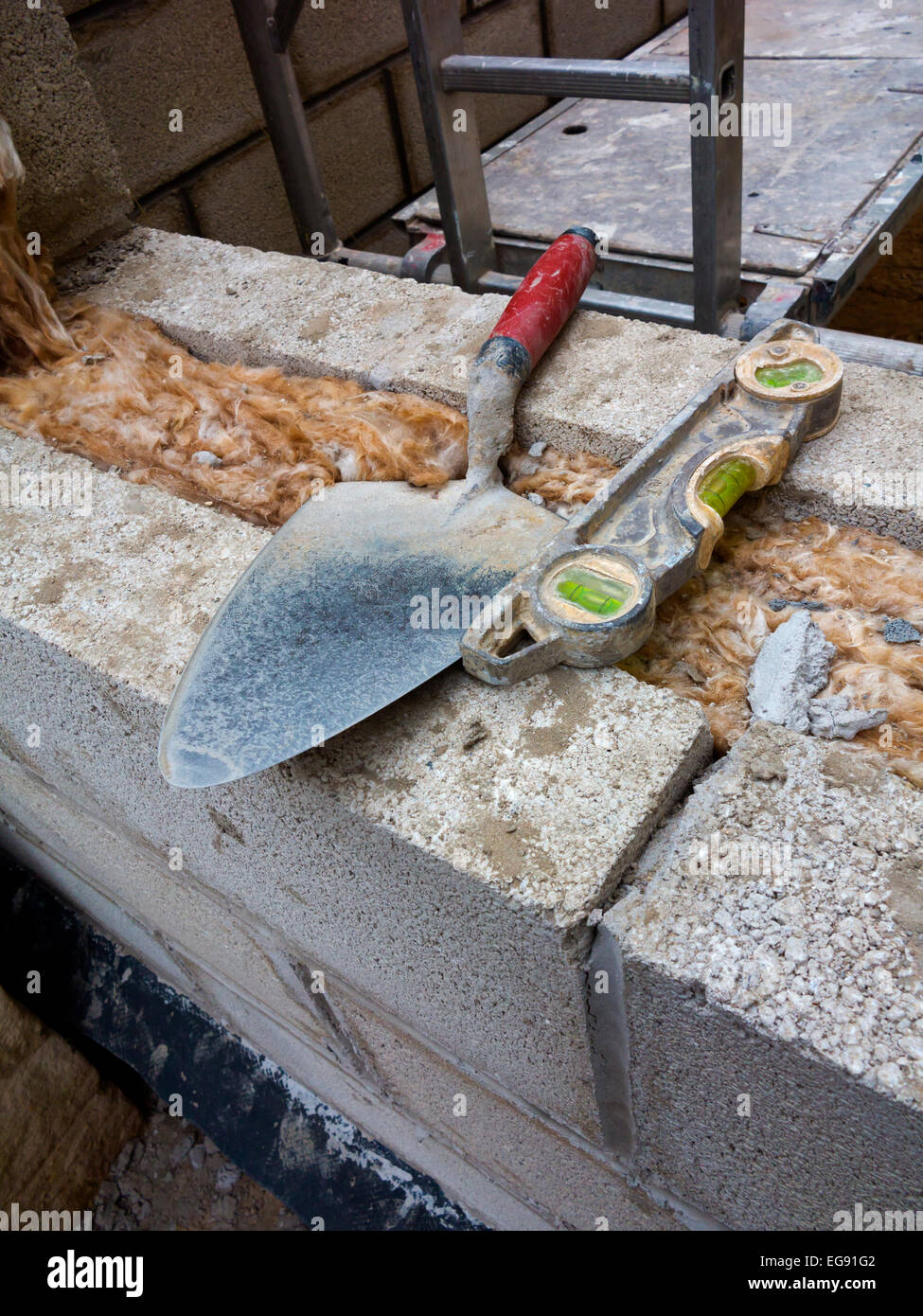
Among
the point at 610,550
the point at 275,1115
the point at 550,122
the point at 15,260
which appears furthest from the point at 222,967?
the point at 550,122

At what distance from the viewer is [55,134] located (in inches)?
87.3

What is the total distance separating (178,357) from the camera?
202 centimetres

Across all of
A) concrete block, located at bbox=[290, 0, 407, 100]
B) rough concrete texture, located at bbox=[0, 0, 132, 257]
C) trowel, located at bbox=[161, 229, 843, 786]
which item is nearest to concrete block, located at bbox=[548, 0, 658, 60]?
concrete block, located at bbox=[290, 0, 407, 100]

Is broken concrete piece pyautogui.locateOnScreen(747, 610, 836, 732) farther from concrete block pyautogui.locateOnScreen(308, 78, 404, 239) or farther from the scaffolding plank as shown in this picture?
concrete block pyautogui.locateOnScreen(308, 78, 404, 239)

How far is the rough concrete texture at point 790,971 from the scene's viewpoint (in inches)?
37.1

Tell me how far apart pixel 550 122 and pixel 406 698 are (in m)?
4.08

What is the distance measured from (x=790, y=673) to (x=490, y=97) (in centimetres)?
416

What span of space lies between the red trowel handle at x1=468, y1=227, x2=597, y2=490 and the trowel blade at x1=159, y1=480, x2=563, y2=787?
0.13 m

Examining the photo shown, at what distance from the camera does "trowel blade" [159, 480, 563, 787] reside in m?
1.19

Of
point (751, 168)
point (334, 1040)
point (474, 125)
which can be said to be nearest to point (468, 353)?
point (474, 125)

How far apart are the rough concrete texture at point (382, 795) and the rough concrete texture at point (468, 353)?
490 millimetres

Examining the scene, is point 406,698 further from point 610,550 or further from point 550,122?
point 550,122

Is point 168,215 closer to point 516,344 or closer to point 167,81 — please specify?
point 167,81

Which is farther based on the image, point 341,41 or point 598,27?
point 598,27
